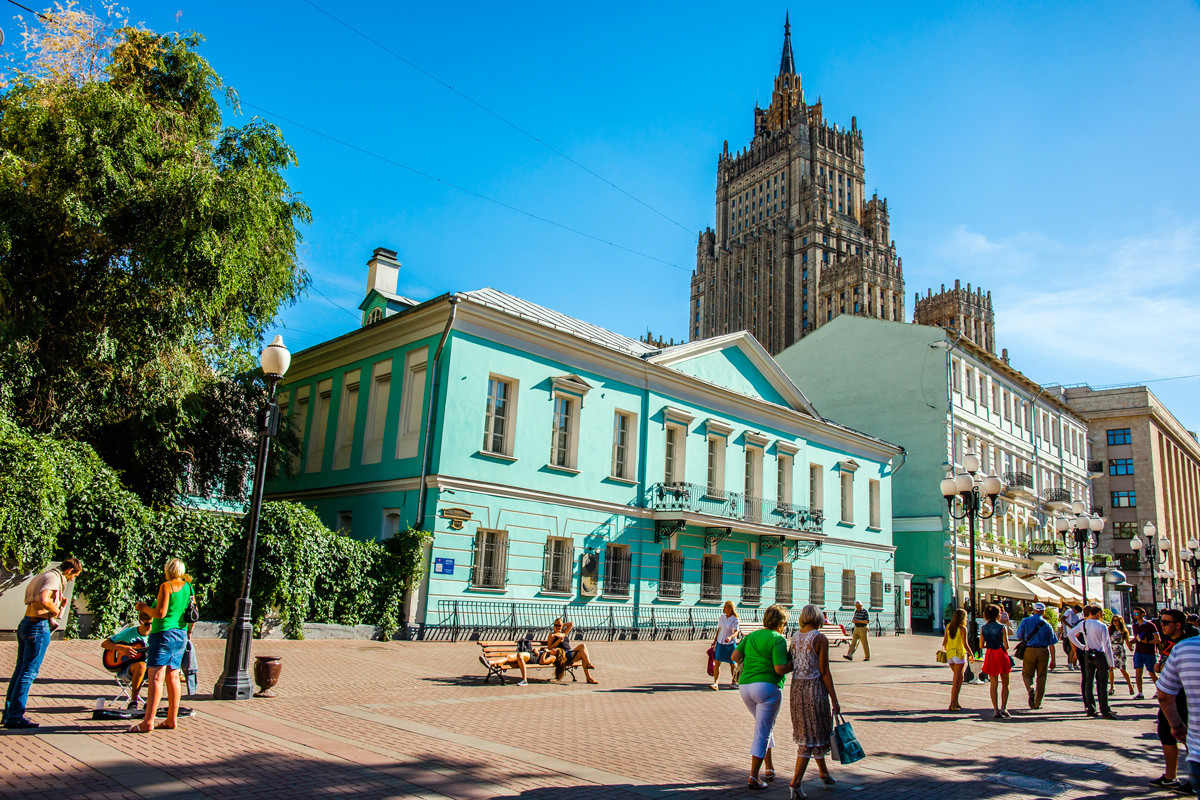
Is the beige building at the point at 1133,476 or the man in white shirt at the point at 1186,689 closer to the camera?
the man in white shirt at the point at 1186,689

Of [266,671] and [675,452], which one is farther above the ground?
[675,452]

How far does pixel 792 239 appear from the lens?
377 feet

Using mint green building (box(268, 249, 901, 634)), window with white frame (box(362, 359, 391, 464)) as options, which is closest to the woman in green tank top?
mint green building (box(268, 249, 901, 634))

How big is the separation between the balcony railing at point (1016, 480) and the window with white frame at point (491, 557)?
33.2 metres

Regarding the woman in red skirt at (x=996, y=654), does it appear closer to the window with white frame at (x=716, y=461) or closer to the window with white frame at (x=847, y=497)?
the window with white frame at (x=716, y=461)

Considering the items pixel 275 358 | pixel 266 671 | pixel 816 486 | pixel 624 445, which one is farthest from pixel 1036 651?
pixel 816 486

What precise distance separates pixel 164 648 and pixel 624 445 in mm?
18715

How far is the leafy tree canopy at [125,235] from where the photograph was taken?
1585 centimetres

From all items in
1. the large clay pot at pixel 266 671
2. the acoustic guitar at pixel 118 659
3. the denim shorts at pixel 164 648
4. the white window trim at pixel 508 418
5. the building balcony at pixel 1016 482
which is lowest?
the large clay pot at pixel 266 671

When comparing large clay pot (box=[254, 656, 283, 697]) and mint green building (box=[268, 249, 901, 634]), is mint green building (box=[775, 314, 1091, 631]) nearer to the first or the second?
mint green building (box=[268, 249, 901, 634])

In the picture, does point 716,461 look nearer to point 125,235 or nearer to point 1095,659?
point 1095,659

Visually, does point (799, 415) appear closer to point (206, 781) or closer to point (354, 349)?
point (354, 349)

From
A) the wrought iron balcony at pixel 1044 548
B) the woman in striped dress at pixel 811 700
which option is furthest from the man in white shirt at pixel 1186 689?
the wrought iron balcony at pixel 1044 548

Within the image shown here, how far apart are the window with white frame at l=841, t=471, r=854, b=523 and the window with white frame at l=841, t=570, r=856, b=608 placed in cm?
216
